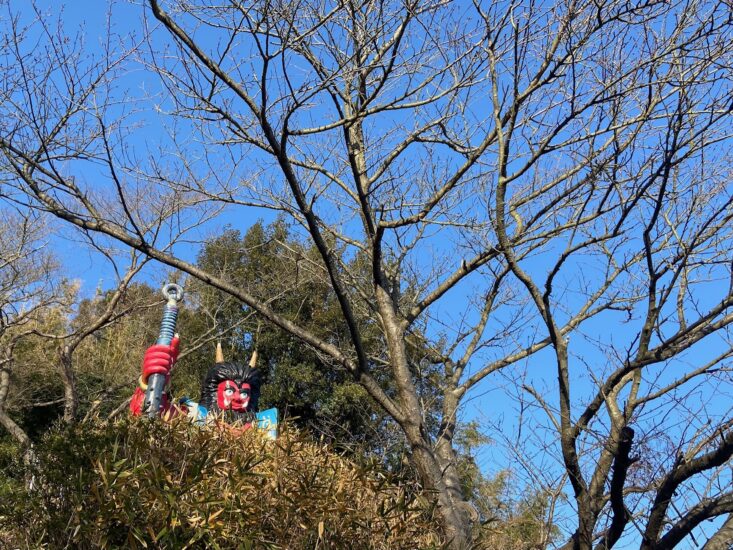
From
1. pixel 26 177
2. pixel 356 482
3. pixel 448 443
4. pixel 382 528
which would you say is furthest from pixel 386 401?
pixel 26 177

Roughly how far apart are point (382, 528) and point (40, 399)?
487 inches

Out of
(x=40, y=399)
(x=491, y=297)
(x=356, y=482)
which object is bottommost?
(x=356, y=482)

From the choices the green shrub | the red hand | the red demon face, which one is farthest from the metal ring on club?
the green shrub

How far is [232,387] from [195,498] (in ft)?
17.7

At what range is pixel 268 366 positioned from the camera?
13.6 meters

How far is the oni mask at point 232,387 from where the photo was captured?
8031 mm

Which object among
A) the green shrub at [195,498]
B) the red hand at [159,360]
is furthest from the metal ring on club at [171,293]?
the green shrub at [195,498]

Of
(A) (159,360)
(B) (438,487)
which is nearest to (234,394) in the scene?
(A) (159,360)

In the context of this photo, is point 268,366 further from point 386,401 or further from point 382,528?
point 382,528

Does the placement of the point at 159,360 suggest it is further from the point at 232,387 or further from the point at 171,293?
the point at 232,387

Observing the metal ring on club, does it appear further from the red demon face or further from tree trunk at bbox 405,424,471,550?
tree trunk at bbox 405,424,471,550

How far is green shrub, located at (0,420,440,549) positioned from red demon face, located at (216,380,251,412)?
4743 mm

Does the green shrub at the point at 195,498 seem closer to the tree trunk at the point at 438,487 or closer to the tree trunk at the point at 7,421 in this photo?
the tree trunk at the point at 438,487

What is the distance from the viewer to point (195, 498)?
8.88 ft
